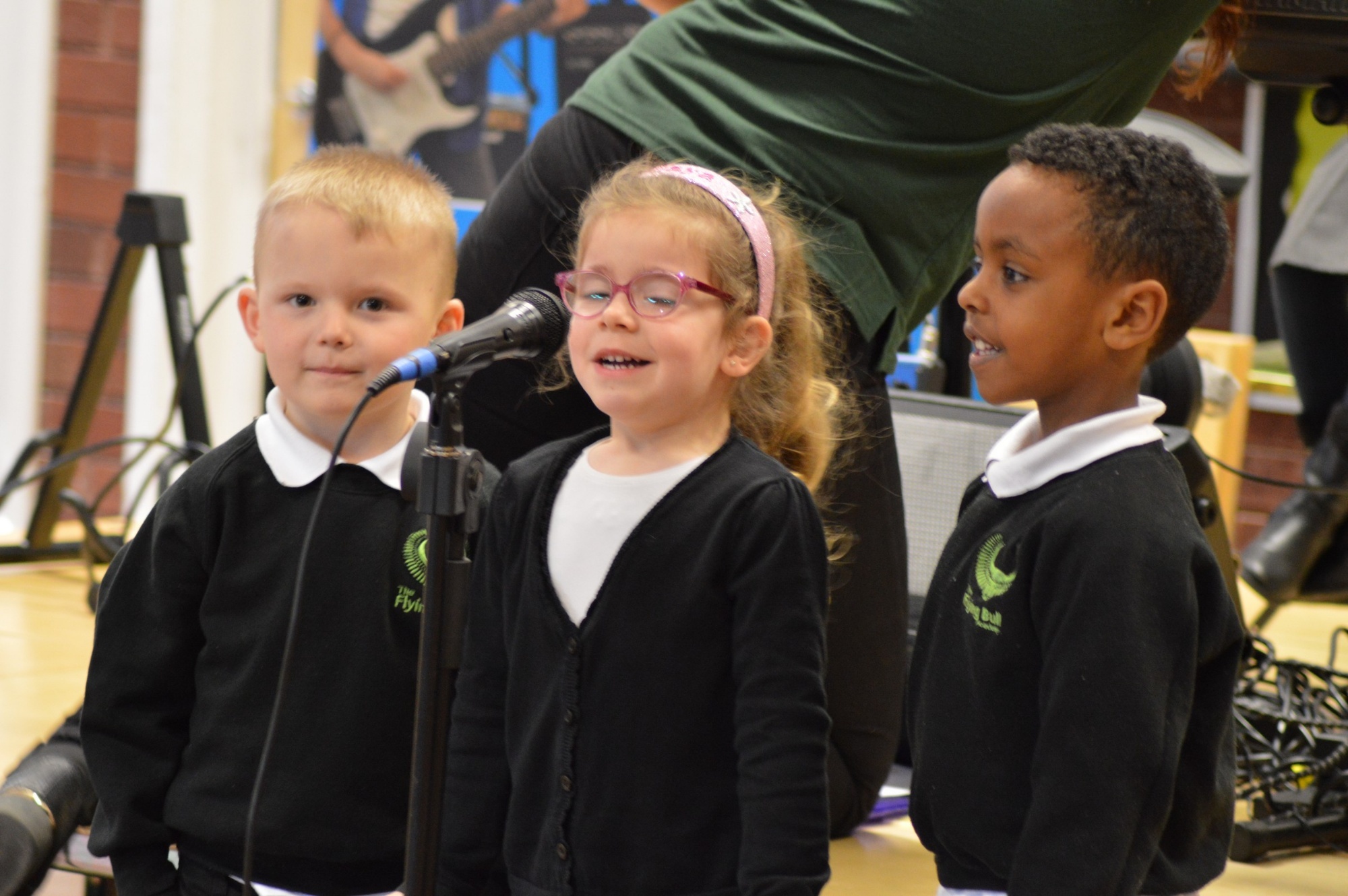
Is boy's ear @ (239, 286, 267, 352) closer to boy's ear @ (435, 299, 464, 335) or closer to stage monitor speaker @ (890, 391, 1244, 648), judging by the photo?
boy's ear @ (435, 299, 464, 335)

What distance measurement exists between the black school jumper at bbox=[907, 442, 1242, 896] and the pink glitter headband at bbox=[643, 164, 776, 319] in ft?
0.83

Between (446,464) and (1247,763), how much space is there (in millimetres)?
1319

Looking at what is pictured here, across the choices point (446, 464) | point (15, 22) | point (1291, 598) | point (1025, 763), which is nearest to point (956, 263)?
point (1025, 763)

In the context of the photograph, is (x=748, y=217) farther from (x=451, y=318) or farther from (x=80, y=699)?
(x=80, y=699)

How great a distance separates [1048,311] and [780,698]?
0.37 metres

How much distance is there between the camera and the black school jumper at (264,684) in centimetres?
124

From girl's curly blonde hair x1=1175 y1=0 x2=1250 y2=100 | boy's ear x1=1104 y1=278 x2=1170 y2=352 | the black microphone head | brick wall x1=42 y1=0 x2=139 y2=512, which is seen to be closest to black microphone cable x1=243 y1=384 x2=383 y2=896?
the black microphone head

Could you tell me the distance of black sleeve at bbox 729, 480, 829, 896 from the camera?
108 centimetres

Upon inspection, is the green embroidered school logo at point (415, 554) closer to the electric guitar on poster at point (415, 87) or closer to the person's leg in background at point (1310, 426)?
the person's leg in background at point (1310, 426)

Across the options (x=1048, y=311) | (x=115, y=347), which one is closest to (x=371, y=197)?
(x=1048, y=311)

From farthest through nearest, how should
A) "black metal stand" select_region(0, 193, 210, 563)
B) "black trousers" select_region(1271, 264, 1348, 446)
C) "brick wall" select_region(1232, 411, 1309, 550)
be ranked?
"brick wall" select_region(1232, 411, 1309, 550) → "black trousers" select_region(1271, 264, 1348, 446) → "black metal stand" select_region(0, 193, 210, 563)

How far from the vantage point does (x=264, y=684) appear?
1.24m

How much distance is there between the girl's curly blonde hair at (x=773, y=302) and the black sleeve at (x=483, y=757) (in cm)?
23

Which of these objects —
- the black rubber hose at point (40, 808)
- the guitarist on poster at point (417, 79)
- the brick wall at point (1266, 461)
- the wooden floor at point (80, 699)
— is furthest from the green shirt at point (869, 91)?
the brick wall at point (1266, 461)
